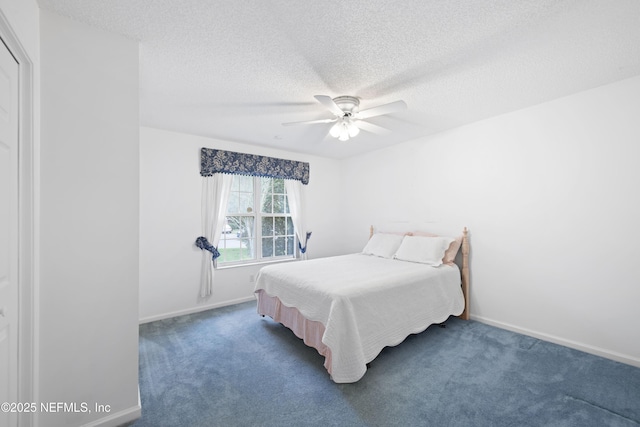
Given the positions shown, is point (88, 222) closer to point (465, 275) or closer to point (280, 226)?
point (280, 226)

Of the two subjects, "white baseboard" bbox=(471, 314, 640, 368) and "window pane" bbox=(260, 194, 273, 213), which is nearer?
"white baseboard" bbox=(471, 314, 640, 368)

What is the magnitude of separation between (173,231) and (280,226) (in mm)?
1663

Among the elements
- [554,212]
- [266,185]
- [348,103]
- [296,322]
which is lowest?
[296,322]

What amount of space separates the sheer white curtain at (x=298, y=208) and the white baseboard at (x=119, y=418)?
10.2ft

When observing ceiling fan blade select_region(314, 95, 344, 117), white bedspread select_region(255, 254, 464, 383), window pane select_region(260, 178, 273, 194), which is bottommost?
white bedspread select_region(255, 254, 464, 383)

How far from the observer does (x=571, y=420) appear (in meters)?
1.66

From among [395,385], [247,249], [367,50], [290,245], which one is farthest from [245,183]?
[395,385]

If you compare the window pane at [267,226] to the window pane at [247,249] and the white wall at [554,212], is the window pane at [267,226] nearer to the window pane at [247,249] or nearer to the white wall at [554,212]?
the window pane at [247,249]

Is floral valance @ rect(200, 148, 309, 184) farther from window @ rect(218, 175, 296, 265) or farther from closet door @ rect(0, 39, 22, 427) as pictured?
closet door @ rect(0, 39, 22, 427)

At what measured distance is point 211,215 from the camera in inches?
148

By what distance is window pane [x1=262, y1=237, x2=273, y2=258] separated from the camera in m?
4.39

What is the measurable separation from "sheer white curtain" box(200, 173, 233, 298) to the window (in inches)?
7.5

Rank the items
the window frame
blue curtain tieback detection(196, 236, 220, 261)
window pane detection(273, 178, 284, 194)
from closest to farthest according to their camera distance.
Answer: blue curtain tieback detection(196, 236, 220, 261), the window frame, window pane detection(273, 178, 284, 194)

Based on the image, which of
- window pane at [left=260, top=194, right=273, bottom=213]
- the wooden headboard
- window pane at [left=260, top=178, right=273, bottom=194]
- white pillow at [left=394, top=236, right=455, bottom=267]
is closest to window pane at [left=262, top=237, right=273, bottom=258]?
window pane at [left=260, top=194, right=273, bottom=213]
